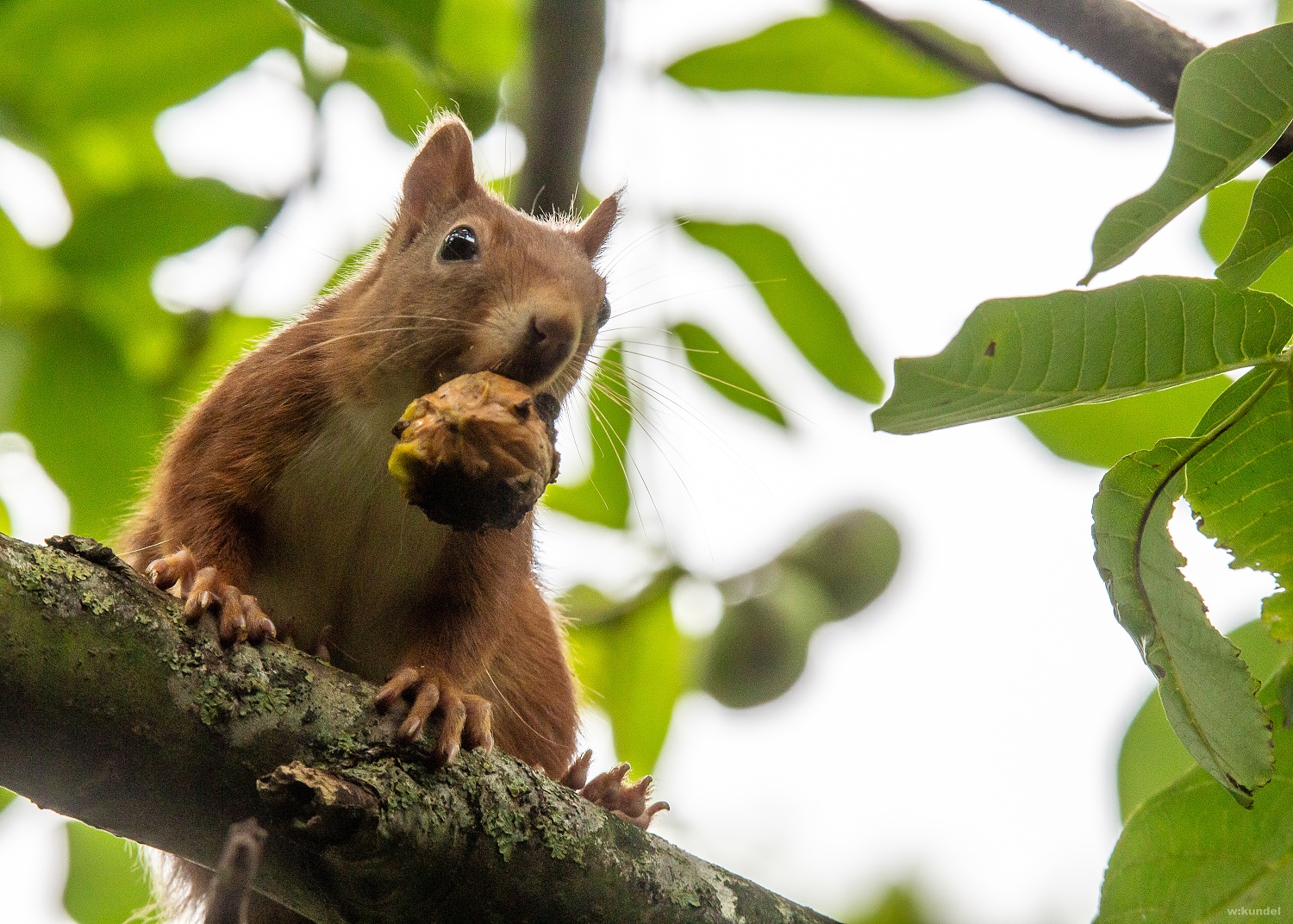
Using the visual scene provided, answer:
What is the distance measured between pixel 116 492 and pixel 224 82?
91cm

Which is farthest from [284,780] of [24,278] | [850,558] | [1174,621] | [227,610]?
[850,558]

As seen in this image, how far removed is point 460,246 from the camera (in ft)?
10.1

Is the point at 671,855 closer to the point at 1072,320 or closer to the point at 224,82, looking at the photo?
the point at 1072,320

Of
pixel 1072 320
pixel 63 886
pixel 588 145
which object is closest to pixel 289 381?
pixel 588 145

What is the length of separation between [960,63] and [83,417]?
204 centimetres

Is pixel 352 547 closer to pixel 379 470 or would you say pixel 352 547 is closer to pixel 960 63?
pixel 379 470

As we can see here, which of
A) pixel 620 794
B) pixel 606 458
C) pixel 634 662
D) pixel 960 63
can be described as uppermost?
pixel 960 63

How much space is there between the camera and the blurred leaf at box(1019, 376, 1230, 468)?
2.41 metres

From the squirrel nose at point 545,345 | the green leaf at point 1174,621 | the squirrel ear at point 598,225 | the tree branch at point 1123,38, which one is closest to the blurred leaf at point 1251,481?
the green leaf at point 1174,621

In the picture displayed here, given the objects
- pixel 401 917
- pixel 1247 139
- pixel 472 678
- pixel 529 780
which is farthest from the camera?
pixel 472 678

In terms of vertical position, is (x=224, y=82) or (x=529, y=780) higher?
(x=224, y=82)

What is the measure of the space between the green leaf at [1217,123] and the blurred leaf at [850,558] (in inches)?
97.7

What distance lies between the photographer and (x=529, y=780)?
213cm

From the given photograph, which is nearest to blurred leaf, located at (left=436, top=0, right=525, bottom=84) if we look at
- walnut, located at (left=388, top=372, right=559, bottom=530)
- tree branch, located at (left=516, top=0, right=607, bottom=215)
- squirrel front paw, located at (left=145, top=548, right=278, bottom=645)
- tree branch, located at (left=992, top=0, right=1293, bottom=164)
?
tree branch, located at (left=516, top=0, right=607, bottom=215)
